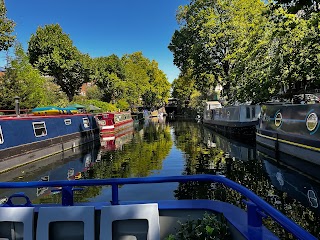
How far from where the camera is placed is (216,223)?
2.96 m

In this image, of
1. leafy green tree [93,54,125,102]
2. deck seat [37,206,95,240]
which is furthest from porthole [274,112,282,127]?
leafy green tree [93,54,125,102]

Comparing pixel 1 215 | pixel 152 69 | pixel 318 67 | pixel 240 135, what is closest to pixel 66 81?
pixel 240 135

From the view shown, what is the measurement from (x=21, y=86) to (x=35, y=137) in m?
13.1

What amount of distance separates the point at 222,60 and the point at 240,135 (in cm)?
936

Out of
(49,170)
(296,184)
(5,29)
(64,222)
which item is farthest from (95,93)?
(64,222)

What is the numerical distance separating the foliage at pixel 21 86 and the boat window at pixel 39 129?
35.5 feet

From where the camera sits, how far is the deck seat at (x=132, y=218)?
2939 mm

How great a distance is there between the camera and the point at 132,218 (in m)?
2.97

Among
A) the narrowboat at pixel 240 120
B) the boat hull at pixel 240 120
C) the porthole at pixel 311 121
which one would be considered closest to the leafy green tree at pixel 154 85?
the narrowboat at pixel 240 120

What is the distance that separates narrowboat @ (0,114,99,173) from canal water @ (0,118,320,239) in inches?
22.2

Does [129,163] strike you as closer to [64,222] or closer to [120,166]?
[120,166]

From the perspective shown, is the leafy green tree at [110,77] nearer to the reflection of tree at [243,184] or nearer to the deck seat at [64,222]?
the reflection of tree at [243,184]

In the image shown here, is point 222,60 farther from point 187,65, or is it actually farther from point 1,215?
point 1,215

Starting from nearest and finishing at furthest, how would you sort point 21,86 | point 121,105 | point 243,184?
point 243,184, point 21,86, point 121,105
